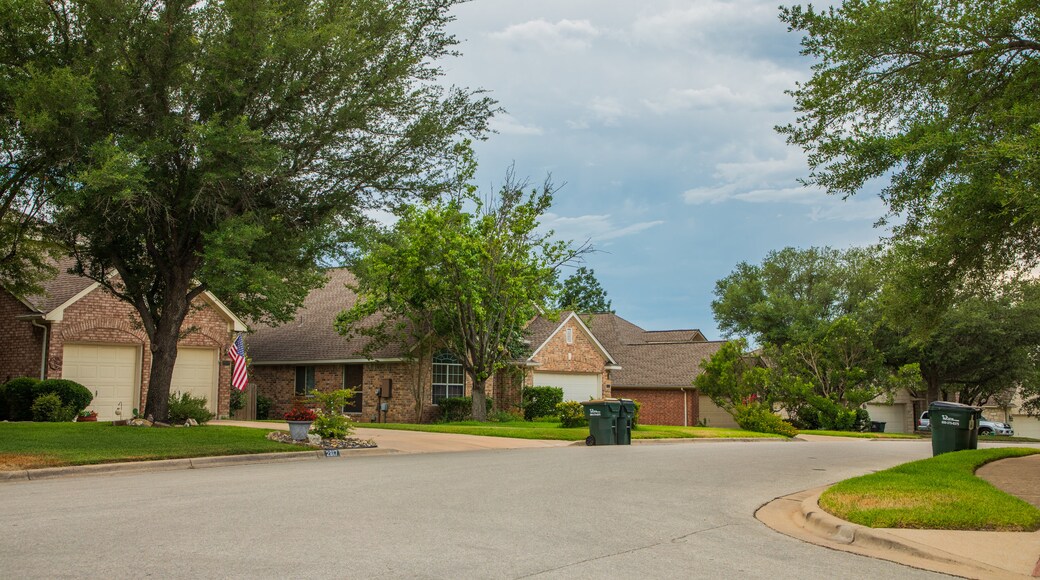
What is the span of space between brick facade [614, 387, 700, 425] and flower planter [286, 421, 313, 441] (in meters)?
27.0

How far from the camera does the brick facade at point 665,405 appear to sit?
43.5 meters

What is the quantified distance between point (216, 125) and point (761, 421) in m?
24.2

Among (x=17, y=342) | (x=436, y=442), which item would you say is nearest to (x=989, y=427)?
(x=436, y=442)

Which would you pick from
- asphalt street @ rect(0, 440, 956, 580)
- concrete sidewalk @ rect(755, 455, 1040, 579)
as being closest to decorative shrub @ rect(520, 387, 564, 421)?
asphalt street @ rect(0, 440, 956, 580)

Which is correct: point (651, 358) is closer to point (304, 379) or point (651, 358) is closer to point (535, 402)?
point (535, 402)

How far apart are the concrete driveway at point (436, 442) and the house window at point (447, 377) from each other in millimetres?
8718

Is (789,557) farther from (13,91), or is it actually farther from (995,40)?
(13,91)

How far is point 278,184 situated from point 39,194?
16.5 ft

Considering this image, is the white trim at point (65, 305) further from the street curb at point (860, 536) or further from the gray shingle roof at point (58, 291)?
the street curb at point (860, 536)

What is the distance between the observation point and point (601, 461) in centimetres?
1666

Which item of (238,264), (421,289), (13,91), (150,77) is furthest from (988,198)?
(421,289)

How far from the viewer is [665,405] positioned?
44094 millimetres

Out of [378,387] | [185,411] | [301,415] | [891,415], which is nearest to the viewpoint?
[301,415]

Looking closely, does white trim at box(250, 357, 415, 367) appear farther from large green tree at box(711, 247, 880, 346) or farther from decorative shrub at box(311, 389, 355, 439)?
large green tree at box(711, 247, 880, 346)
